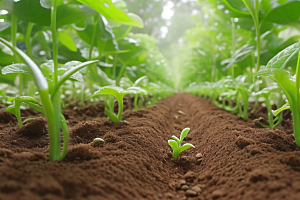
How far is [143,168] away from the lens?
39.9 inches

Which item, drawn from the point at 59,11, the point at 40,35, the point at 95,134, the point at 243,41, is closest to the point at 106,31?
the point at 59,11

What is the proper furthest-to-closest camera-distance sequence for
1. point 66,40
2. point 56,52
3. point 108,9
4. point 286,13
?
point 66,40 < point 286,13 < point 108,9 < point 56,52

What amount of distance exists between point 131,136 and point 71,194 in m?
0.70

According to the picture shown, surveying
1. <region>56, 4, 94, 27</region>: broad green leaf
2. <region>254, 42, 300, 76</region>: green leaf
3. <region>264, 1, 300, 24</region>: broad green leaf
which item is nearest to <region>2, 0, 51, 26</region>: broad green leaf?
<region>56, 4, 94, 27</region>: broad green leaf

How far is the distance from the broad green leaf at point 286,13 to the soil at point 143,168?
140 cm

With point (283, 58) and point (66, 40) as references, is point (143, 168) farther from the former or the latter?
point (66, 40)

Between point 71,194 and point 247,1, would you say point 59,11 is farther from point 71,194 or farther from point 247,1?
point 247,1

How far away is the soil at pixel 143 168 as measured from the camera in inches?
26.0

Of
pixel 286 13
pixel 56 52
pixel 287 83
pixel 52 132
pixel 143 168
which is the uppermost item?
pixel 286 13

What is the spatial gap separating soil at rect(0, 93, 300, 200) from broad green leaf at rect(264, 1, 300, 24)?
1404 millimetres

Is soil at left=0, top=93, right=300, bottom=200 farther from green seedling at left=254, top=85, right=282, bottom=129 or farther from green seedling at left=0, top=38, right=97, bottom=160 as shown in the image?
green seedling at left=254, top=85, right=282, bottom=129

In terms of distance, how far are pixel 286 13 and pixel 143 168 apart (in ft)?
7.27

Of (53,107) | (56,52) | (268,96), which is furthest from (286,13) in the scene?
(53,107)

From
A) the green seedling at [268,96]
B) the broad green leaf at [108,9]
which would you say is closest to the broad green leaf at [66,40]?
the broad green leaf at [108,9]
